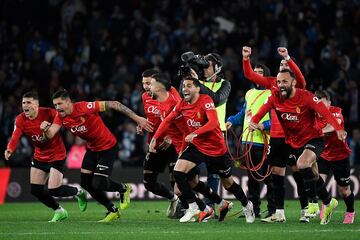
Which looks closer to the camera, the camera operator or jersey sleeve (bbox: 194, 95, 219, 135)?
jersey sleeve (bbox: 194, 95, 219, 135)

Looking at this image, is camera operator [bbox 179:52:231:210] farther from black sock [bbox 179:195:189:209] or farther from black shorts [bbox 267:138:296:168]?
black shorts [bbox 267:138:296:168]

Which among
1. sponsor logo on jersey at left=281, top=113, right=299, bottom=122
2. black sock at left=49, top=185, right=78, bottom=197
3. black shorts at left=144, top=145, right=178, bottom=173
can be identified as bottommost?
black sock at left=49, top=185, right=78, bottom=197

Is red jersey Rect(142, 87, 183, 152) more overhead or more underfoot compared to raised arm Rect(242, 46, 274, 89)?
more underfoot

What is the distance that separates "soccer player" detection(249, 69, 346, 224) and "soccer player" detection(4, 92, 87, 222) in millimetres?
3808

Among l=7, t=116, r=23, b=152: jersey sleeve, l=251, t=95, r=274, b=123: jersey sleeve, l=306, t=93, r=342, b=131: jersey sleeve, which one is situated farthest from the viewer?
l=7, t=116, r=23, b=152: jersey sleeve

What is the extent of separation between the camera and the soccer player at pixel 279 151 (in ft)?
52.2

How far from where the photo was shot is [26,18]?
30500 mm

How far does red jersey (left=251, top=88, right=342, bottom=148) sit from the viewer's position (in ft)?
50.1

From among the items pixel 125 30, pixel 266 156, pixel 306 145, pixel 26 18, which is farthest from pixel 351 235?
pixel 26 18

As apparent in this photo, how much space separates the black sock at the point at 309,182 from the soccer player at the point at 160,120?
258 cm

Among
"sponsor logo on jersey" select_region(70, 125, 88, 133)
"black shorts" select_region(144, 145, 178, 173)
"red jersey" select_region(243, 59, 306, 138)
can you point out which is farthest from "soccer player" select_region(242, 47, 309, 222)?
"sponsor logo on jersey" select_region(70, 125, 88, 133)

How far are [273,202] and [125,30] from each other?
43.8 feet

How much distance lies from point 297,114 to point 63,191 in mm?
4575

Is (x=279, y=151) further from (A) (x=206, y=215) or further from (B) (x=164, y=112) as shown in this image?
(B) (x=164, y=112)
